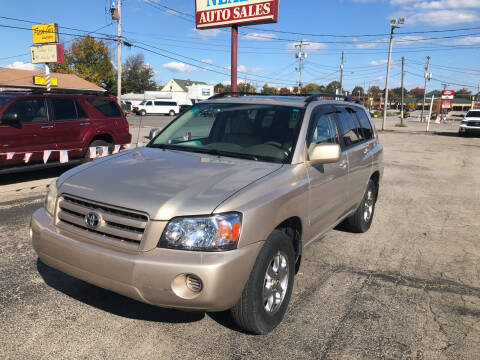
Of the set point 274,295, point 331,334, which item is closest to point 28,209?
point 274,295

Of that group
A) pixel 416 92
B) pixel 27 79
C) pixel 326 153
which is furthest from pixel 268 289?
pixel 416 92

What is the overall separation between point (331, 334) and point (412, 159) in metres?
13.0

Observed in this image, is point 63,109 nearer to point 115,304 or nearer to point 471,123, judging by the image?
point 115,304

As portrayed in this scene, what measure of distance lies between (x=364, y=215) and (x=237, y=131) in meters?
2.56

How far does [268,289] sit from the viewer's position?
9.43 feet

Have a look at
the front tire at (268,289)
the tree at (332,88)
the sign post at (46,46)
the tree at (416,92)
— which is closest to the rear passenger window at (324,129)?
the front tire at (268,289)

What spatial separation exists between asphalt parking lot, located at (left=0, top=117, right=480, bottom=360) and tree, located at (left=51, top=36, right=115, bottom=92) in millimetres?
68622

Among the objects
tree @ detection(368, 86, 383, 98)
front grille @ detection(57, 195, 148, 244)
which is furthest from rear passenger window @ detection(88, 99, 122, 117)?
tree @ detection(368, 86, 383, 98)

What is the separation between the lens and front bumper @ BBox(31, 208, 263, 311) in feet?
7.73

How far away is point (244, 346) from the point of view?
9.07 feet

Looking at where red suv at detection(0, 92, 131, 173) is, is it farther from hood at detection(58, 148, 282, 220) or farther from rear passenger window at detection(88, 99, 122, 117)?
hood at detection(58, 148, 282, 220)

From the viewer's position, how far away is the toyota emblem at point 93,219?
258cm

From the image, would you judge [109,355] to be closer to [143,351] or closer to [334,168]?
[143,351]

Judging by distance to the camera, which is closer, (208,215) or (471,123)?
(208,215)
